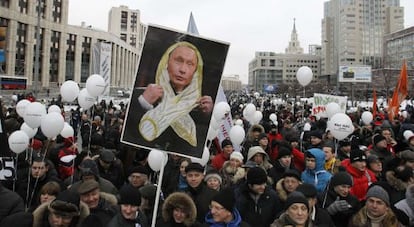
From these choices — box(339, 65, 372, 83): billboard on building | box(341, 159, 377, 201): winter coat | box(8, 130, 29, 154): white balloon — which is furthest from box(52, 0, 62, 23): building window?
box(341, 159, 377, 201): winter coat

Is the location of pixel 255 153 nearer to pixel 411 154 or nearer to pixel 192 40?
pixel 411 154

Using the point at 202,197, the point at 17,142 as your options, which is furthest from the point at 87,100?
the point at 202,197

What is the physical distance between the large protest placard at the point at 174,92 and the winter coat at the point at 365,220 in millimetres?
1598

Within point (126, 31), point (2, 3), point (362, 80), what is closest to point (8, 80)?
point (2, 3)

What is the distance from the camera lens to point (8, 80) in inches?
1486

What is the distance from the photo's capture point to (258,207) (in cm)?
379

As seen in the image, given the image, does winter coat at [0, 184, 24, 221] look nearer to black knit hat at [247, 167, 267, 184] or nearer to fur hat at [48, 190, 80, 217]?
fur hat at [48, 190, 80, 217]

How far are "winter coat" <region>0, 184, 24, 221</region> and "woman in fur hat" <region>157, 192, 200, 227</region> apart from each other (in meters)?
1.29

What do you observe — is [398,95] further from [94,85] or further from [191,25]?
[94,85]

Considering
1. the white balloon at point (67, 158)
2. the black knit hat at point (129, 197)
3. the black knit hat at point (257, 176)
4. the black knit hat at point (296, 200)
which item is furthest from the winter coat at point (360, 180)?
the white balloon at point (67, 158)

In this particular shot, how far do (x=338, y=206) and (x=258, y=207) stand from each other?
0.77m

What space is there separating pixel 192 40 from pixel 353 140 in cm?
588

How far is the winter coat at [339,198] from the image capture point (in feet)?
12.1

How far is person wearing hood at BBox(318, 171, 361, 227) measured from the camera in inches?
144
